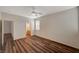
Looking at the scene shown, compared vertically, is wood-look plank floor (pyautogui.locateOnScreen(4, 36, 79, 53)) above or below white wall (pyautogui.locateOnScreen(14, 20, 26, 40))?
below

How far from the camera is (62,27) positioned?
5.71ft

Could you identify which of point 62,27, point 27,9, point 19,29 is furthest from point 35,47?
point 27,9

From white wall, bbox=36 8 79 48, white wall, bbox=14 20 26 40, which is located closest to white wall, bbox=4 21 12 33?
white wall, bbox=14 20 26 40

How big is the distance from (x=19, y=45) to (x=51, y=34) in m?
0.68

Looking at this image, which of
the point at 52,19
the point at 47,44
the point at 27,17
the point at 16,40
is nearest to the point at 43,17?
the point at 52,19

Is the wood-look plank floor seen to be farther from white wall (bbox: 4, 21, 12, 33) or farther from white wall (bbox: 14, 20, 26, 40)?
white wall (bbox: 4, 21, 12, 33)

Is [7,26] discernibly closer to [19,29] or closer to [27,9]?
[19,29]

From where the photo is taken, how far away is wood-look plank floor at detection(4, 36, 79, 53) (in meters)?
1.73

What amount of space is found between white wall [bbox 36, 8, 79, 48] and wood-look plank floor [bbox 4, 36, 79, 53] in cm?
12

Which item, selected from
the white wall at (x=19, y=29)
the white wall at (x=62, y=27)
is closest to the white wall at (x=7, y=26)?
the white wall at (x=19, y=29)

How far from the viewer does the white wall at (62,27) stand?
1644 millimetres
